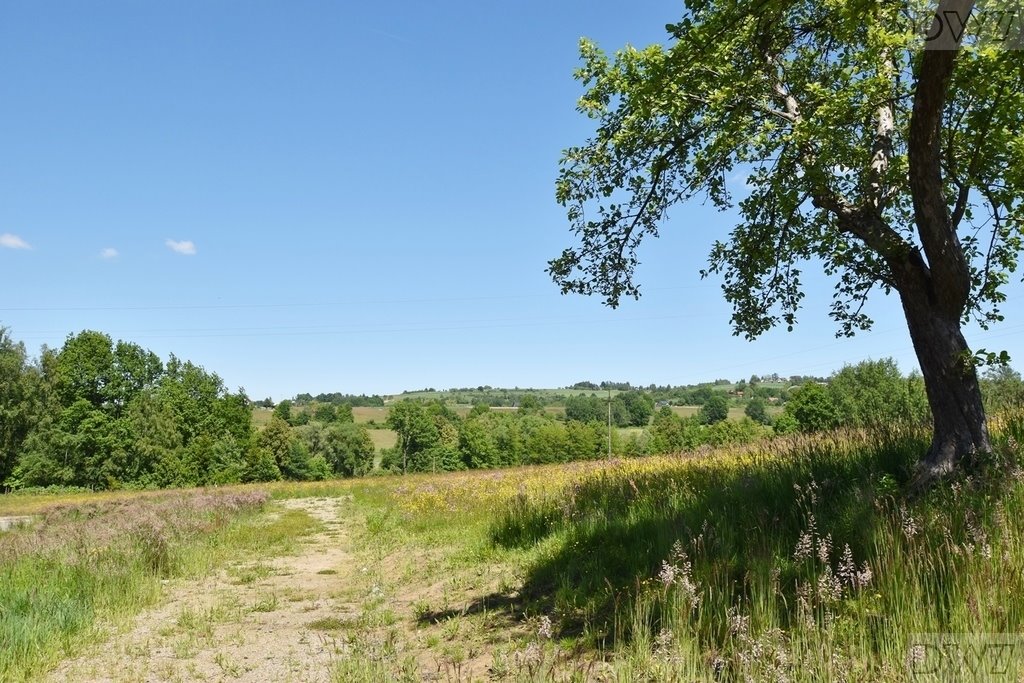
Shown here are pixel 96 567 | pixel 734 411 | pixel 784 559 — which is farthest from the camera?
pixel 734 411

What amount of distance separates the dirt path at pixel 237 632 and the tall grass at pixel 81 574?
41cm

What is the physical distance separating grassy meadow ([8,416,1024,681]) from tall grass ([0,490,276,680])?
0.13 ft

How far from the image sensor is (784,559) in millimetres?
5543

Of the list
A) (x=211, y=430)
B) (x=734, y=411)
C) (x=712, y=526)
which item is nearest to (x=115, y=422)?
(x=211, y=430)

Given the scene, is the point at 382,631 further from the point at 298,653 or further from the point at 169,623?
the point at 169,623

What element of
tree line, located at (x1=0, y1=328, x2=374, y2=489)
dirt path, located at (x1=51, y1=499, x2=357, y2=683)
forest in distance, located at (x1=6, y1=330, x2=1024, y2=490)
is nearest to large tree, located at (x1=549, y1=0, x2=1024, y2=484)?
dirt path, located at (x1=51, y1=499, x2=357, y2=683)

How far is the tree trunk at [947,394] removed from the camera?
6465 mm

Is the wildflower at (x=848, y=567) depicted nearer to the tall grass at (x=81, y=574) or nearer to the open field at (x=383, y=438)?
the tall grass at (x=81, y=574)

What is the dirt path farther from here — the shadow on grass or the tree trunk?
the tree trunk

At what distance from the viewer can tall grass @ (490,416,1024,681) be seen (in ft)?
11.4

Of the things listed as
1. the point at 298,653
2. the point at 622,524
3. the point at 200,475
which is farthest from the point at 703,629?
the point at 200,475

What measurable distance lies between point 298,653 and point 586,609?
3.08 m

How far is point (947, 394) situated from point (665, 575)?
16.6 feet

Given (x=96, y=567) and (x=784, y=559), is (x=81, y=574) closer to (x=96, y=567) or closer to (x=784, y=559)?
(x=96, y=567)
